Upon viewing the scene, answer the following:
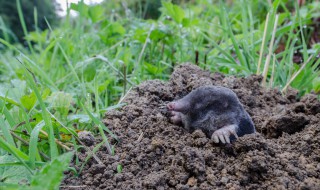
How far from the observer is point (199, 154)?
4.86ft

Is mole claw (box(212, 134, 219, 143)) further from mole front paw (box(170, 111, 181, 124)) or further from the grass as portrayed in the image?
the grass

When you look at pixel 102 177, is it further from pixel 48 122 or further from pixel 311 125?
pixel 311 125

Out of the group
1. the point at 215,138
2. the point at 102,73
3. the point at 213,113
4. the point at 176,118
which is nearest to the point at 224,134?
the point at 215,138

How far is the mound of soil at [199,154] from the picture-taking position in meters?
1.42

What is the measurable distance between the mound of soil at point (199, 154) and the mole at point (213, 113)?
0.07 m

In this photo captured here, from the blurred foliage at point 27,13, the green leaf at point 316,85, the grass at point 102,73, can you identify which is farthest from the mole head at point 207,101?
the blurred foliage at point 27,13

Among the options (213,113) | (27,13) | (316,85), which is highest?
(27,13)

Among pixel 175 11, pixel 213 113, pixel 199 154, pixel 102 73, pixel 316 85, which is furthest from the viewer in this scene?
pixel 175 11

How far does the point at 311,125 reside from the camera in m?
1.81

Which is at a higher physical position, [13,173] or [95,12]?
[95,12]

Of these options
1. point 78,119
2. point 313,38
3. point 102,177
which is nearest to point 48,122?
point 102,177

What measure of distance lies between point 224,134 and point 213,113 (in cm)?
15

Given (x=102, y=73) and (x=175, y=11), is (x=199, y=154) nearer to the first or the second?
(x=102, y=73)

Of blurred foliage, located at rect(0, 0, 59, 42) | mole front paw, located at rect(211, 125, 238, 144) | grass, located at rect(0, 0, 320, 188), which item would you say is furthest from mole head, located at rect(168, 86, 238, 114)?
blurred foliage, located at rect(0, 0, 59, 42)
